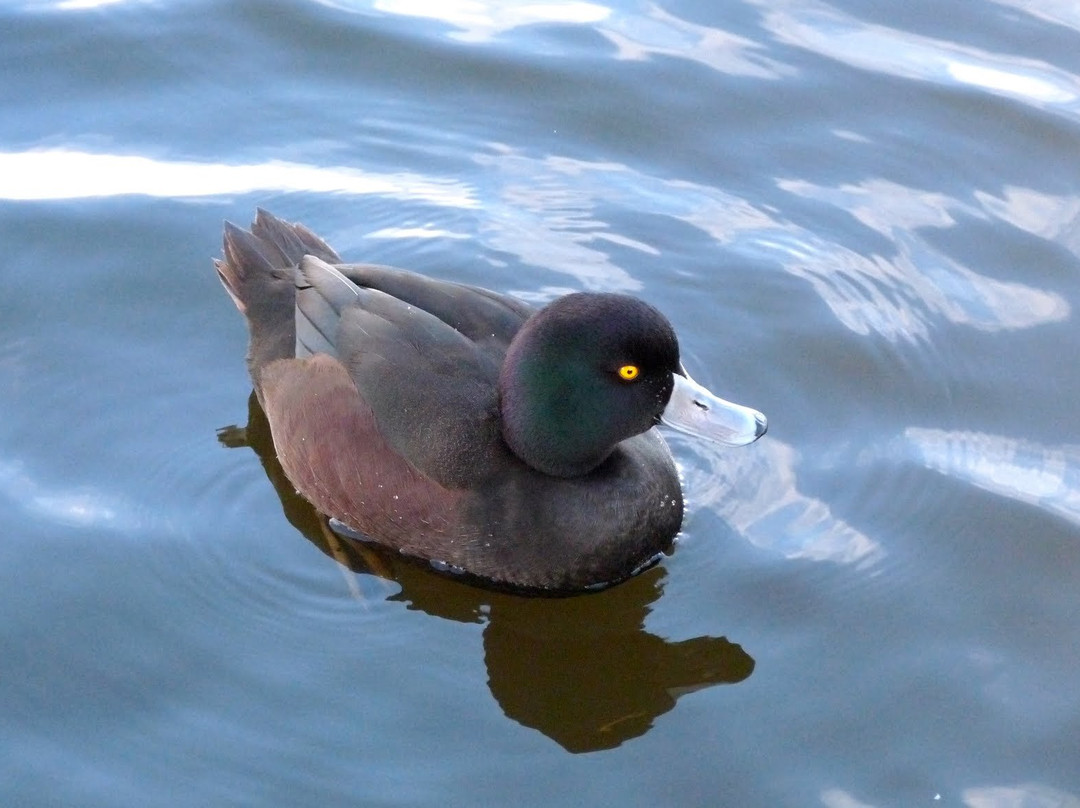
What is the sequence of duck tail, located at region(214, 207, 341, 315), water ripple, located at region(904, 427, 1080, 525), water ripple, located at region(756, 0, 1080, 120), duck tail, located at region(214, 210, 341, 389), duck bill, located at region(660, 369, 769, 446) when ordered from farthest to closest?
water ripple, located at region(756, 0, 1080, 120), duck tail, located at region(214, 207, 341, 315), duck tail, located at region(214, 210, 341, 389), water ripple, located at region(904, 427, 1080, 525), duck bill, located at region(660, 369, 769, 446)

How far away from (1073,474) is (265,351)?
3.58m

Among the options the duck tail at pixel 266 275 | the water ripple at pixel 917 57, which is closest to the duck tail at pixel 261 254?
the duck tail at pixel 266 275

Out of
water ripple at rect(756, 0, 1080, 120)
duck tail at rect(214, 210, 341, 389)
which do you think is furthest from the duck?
water ripple at rect(756, 0, 1080, 120)

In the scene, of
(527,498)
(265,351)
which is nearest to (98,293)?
(265,351)

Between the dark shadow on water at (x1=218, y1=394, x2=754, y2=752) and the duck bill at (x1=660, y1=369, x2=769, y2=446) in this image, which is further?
the duck bill at (x1=660, y1=369, x2=769, y2=446)

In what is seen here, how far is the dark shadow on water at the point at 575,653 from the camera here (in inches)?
220

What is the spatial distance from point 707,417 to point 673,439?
934mm

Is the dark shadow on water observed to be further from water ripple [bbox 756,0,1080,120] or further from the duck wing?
water ripple [bbox 756,0,1080,120]

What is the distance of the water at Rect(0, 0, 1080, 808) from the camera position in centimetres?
541

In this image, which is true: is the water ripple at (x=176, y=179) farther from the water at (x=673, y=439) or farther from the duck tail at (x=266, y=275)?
the duck tail at (x=266, y=275)

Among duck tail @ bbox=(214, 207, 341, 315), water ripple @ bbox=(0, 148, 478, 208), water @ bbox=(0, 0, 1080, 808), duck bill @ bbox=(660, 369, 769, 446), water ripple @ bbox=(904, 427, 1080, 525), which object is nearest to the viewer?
water @ bbox=(0, 0, 1080, 808)

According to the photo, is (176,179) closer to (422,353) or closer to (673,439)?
(422,353)

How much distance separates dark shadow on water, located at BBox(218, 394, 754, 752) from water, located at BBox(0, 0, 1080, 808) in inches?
0.7

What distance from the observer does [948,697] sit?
5.59m
